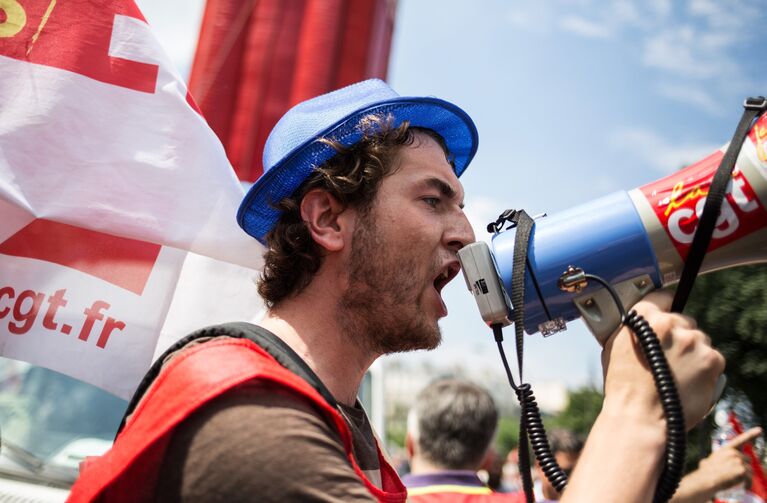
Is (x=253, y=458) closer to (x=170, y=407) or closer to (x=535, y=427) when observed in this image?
(x=170, y=407)

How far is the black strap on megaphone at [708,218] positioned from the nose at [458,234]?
19.1 inches

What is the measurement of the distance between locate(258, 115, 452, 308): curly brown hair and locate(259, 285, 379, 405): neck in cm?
9

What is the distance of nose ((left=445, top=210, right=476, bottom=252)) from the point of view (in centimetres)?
156

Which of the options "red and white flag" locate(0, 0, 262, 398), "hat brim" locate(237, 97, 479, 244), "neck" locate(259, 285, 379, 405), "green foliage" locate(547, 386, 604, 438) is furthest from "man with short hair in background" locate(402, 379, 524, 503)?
"green foliage" locate(547, 386, 604, 438)

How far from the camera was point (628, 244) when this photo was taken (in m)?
1.37

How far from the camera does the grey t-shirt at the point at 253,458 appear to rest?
0.95 metres

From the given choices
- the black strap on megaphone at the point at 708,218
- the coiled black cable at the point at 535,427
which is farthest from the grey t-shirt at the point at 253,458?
the black strap on megaphone at the point at 708,218

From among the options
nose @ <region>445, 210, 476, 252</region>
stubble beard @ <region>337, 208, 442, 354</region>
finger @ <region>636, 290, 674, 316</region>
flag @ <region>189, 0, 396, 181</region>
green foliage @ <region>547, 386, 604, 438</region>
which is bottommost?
green foliage @ <region>547, 386, 604, 438</region>

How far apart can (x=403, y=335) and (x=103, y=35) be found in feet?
4.45

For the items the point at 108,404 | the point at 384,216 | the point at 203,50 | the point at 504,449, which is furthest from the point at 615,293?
the point at 504,449

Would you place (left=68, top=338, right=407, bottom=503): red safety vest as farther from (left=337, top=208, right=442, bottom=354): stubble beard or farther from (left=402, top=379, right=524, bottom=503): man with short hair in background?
(left=402, top=379, right=524, bottom=503): man with short hair in background

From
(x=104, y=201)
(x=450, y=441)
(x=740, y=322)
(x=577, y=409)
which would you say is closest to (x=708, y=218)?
(x=104, y=201)

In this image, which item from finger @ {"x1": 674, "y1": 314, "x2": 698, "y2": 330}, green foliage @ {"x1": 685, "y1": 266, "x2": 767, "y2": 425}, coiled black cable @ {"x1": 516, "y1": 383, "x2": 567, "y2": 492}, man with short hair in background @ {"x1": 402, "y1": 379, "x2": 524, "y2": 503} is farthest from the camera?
green foliage @ {"x1": 685, "y1": 266, "x2": 767, "y2": 425}

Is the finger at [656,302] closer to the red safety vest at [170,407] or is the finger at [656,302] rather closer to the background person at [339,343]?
the background person at [339,343]
